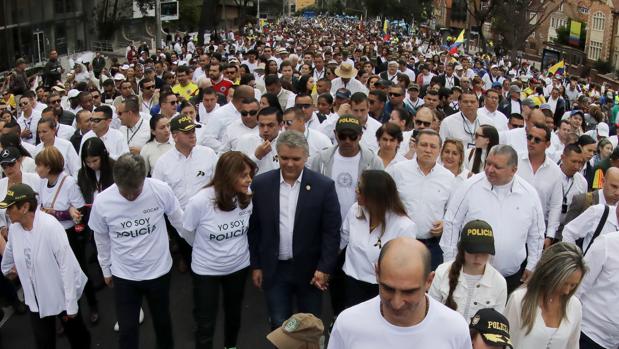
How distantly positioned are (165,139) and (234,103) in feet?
3.94

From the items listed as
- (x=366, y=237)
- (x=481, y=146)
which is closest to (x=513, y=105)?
(x=481, y=146)

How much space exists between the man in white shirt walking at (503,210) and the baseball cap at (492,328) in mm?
1735

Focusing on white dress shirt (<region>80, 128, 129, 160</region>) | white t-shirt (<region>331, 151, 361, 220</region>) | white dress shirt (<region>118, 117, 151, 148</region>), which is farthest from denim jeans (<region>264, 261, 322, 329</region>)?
white dress shirt (<region>118, 117, 151, 148</region>)

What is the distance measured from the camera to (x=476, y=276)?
3.96m

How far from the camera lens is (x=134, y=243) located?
188 inches

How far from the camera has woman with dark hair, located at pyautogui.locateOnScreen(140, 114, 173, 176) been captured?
274 inches

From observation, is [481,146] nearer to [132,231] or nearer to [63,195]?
[132,231]

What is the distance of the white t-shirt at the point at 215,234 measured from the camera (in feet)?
15.4

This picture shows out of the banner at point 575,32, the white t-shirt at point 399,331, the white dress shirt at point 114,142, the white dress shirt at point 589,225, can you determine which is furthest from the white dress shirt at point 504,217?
the banner at point 575,32

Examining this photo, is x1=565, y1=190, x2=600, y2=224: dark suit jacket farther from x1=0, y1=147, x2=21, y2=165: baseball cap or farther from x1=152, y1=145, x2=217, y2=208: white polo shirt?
x1=0, y1=147, x2=21, y2=165: baseball cap

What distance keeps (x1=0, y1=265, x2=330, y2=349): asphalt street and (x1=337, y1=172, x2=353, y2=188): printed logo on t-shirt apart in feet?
4.95

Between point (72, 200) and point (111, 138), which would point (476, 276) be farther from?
point (111, 138)

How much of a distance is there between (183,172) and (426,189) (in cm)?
239

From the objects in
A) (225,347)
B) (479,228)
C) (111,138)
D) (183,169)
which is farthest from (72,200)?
(479,228)
